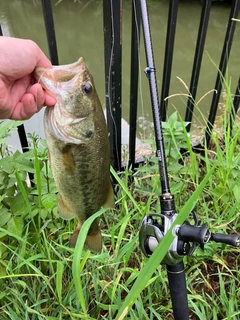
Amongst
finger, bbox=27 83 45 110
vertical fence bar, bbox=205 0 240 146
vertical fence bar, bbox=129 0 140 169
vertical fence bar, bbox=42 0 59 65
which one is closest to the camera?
finger, bbox=27 83 45 110

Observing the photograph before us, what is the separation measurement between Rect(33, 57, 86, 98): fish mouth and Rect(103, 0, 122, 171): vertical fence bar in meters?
0.76

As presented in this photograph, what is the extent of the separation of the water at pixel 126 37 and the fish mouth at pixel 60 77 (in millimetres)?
2186

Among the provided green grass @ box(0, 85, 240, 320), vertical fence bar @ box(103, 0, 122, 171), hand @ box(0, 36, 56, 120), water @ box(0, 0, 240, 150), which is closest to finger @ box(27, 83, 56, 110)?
hand @ box(0, 36, 56, 120)

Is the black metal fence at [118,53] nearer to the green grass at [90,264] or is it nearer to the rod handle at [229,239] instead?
the green grass at [90,264]

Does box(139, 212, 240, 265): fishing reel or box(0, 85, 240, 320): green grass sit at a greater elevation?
box(139, 212, 240, 265): fishing reel

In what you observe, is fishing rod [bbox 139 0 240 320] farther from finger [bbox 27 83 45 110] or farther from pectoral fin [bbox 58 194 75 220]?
finger [bbox 27 83 45 110]

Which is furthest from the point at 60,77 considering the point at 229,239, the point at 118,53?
the point at 118,53

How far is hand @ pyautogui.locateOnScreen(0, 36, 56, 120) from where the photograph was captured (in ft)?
3.49

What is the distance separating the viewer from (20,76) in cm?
114

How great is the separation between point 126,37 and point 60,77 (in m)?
6.06

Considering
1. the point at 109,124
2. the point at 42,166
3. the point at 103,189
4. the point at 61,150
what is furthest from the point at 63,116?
the point at 109,124

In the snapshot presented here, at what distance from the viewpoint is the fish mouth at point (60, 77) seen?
1066 millimetres

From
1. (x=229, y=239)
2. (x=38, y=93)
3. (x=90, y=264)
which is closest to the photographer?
(x=229, y=239)

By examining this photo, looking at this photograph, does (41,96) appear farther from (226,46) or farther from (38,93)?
(226,46)
